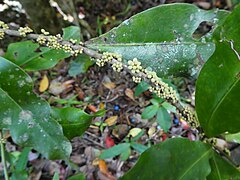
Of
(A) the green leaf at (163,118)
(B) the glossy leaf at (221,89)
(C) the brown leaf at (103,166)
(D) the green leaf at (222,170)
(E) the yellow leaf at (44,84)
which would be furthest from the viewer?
(E) the yellow leaf at (44,84)

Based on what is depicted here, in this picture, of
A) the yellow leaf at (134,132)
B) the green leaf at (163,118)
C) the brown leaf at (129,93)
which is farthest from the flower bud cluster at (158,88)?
the brown leaf at (129,93)

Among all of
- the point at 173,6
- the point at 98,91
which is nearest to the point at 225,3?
the point at 98,91

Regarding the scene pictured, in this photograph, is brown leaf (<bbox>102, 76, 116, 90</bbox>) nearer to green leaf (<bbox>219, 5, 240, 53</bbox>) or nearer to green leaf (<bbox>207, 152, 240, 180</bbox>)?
green leaf (<bbox>207, 152, 240, 180</bbox>)

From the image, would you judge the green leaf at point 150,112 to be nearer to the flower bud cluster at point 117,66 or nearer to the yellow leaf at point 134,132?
the yellow leaf at point 134,132

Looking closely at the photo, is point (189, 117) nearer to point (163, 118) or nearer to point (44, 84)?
point (163, 118)

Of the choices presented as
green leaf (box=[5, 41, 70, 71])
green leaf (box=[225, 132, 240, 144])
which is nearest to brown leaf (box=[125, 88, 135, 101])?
green leaf (box=[5, 41, 70, 71])

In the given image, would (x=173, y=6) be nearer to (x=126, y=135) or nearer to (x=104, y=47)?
(x=104, y=47)
